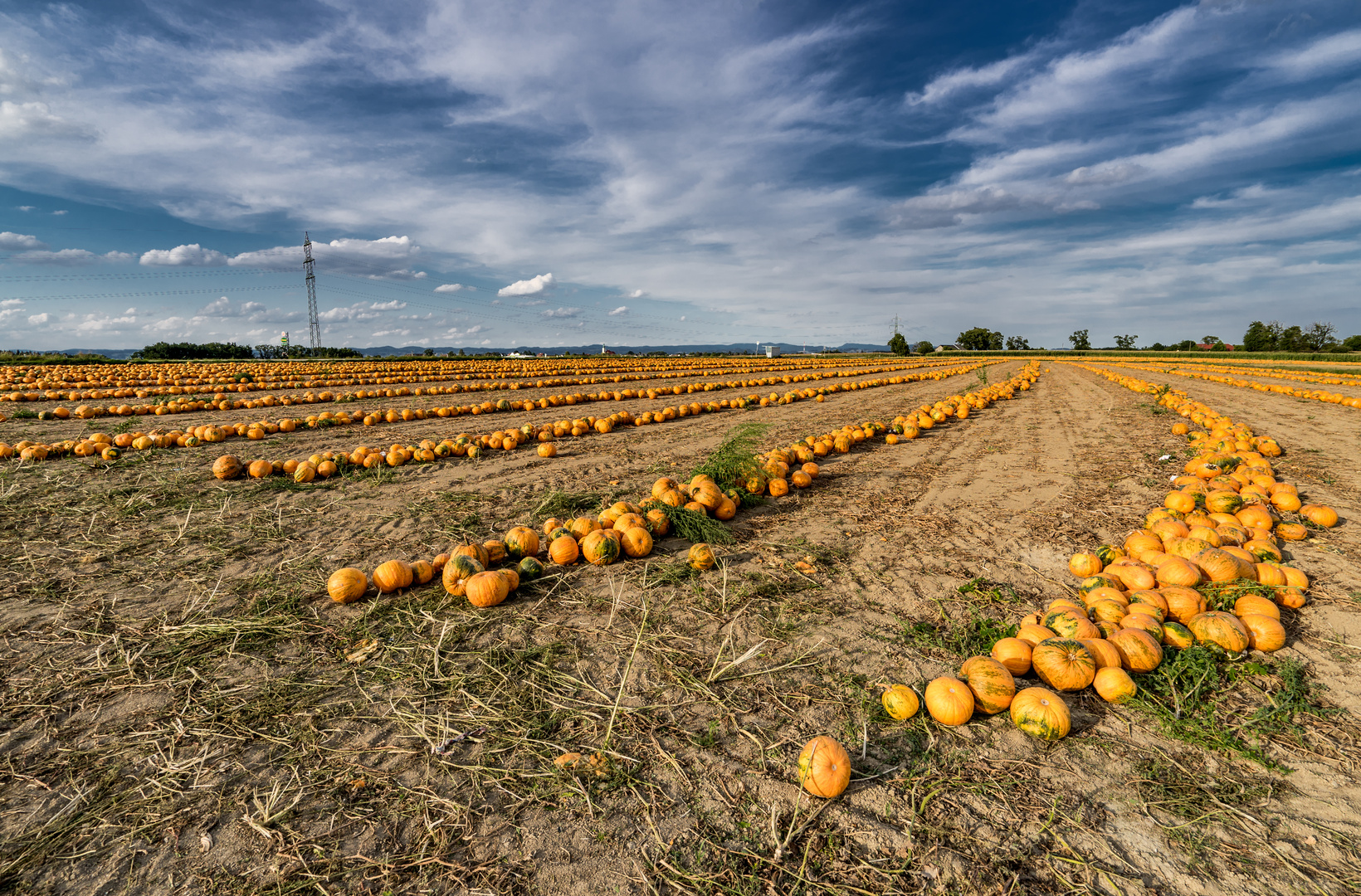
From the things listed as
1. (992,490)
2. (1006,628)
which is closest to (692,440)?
(992,490)

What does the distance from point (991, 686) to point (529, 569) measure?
3.64m

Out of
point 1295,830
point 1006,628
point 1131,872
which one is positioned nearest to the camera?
point 1131,872

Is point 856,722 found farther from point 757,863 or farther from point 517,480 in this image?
point 517,480

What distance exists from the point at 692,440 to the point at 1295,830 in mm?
9440

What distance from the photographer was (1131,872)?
233 centimetres

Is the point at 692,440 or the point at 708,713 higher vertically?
the point at 692,440

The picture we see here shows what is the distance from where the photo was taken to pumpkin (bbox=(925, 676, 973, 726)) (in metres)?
3.17

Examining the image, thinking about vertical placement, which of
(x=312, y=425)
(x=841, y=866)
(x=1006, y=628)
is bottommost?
(x=841, y=866)

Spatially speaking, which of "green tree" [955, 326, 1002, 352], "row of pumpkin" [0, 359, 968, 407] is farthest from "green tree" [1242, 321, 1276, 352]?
"row of pumpkin" [0, 359, 968, 407]

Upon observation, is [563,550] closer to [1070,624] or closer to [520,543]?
[520,543]

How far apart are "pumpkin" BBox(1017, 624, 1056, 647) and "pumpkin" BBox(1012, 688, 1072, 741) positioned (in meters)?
0.48

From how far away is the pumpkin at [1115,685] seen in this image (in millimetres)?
3316

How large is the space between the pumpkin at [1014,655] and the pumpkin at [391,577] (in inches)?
182

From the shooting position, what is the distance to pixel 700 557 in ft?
16.8
